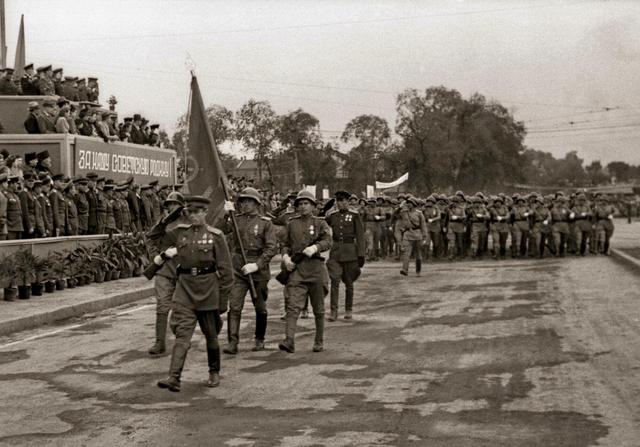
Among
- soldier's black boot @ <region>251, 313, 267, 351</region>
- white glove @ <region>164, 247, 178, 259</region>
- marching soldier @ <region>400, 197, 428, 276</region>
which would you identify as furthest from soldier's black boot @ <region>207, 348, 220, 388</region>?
marching soldier @ <region>400, 197, 428, 276</region>

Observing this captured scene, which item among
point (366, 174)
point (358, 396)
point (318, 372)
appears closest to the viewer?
point (358, 396)

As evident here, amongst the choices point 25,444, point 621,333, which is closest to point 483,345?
point 621,333

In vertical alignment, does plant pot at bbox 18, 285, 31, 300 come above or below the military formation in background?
below

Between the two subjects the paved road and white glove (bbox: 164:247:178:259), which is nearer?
the paved road

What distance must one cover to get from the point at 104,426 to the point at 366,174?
4659 cm

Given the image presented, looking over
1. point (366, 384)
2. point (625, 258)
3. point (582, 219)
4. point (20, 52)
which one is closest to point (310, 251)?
point (366, 384)

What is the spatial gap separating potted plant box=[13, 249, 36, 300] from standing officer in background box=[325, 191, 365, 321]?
5.63 metres

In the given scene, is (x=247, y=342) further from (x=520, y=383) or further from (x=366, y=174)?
(x=366, y=174)

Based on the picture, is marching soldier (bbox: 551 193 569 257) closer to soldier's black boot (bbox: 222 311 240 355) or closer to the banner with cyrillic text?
the banner with cyrillic text

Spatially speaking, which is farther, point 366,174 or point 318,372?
point 366,174

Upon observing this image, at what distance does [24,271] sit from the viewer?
17.2 m

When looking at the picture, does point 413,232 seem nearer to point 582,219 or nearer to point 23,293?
point 582,219

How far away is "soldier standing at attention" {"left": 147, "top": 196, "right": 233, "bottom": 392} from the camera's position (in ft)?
30.2

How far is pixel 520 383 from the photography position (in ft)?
30.0
